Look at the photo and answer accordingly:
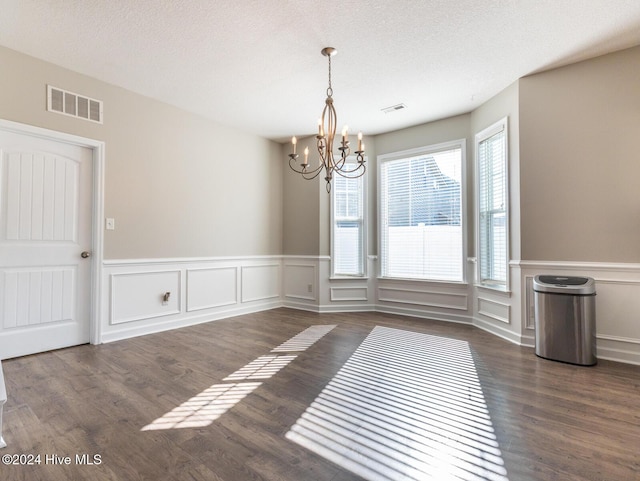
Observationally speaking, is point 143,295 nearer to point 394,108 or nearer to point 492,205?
point 394,108

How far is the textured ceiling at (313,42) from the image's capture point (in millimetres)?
2455

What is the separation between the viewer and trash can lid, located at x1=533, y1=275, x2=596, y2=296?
9.44 feet

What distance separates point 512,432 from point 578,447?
286 millimetres

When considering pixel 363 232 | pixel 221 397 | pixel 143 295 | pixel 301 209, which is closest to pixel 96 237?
pixel 143 295

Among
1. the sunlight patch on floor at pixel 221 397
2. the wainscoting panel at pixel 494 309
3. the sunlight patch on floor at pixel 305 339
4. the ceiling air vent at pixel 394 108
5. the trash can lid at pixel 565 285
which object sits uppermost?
the ceiling air vent at pixel 394 108

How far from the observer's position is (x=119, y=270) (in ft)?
11.9

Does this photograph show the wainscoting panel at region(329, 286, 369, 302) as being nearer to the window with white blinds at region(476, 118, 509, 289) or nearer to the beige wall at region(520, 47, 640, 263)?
the window with white blinds at region(476, 118, 509, 289)

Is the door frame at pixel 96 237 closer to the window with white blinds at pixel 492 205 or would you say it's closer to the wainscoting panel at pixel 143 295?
the wainscoting panel at pixel 143 295

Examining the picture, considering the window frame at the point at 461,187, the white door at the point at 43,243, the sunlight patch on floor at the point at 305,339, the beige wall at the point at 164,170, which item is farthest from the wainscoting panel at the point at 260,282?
the white door at the point at 43,243

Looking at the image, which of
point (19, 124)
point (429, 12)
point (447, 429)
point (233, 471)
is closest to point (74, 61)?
point (19, 124)

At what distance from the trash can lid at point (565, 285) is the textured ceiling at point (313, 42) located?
80.1 inches

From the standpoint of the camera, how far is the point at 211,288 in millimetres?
4586

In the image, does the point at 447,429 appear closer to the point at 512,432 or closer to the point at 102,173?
the point at 512,432

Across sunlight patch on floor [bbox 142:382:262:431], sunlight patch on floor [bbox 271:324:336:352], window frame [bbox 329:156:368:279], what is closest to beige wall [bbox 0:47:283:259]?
window frame [bbox 329:156:368:279]
